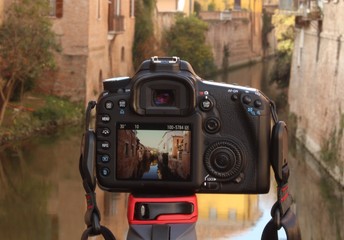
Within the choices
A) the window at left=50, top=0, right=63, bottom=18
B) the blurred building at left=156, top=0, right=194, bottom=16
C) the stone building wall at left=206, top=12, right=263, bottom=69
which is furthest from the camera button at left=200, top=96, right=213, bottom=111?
the stone building wall at left=206, top=12, right=263, bottom=69

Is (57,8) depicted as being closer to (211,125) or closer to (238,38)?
(211,125)

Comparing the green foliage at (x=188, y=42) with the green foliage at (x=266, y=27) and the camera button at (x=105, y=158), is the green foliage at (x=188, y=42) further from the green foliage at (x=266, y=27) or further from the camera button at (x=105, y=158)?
the camera button at (x=105, y=158)

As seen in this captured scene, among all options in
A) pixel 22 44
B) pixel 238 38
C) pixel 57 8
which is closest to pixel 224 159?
pixel 22 44

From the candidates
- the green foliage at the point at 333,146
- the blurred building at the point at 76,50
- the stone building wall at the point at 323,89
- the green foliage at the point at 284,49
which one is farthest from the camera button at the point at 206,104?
the green foliage at the point at 284,49

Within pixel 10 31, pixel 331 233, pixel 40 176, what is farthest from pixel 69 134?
pixel 331 233

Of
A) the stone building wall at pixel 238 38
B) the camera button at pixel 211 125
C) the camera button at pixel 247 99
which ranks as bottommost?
the stone building wall at pixel 238 38

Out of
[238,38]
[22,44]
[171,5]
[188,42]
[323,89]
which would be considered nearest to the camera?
[22,44]

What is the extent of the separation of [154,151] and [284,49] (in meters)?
27.1

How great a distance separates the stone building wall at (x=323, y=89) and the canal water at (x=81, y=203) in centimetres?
47

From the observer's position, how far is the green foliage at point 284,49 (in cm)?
2983

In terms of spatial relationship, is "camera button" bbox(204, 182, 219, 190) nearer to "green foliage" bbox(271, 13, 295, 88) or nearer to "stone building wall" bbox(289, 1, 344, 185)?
"stone building wall" bbox(289, 1, 344, 185)

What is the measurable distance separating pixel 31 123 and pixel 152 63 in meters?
16.2

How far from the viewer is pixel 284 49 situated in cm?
2997

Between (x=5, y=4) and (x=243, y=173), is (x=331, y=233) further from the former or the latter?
(x=5, y=4)
